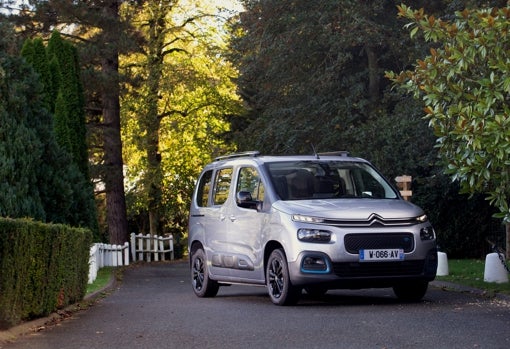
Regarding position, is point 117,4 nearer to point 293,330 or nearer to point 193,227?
point 193,227

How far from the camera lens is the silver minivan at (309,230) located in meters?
14.7

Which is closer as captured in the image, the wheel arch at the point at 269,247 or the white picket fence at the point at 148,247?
the wheel arch at the point at 269,247

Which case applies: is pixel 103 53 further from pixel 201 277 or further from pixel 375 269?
pixel 375 269

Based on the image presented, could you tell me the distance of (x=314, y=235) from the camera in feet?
48.6

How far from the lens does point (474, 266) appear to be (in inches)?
1043

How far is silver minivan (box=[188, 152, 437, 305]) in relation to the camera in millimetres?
14742

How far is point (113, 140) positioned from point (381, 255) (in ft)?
94.7

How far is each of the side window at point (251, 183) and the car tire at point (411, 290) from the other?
88.2 inches


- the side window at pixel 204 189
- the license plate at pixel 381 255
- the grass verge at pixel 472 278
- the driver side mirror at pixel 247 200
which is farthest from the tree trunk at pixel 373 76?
the license plate at pixel 381 255

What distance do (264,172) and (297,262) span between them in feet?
6.68

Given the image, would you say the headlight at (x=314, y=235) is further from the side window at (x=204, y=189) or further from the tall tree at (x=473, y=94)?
the side window at (x=204, y=189)

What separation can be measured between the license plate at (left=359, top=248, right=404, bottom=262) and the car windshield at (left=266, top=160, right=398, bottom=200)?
4.89ft

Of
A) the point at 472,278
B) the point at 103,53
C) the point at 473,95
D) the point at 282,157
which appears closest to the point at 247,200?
the point at 282,157

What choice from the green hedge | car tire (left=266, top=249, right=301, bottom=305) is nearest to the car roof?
car tire (left=266, top=249, right=301, bottom=305)
